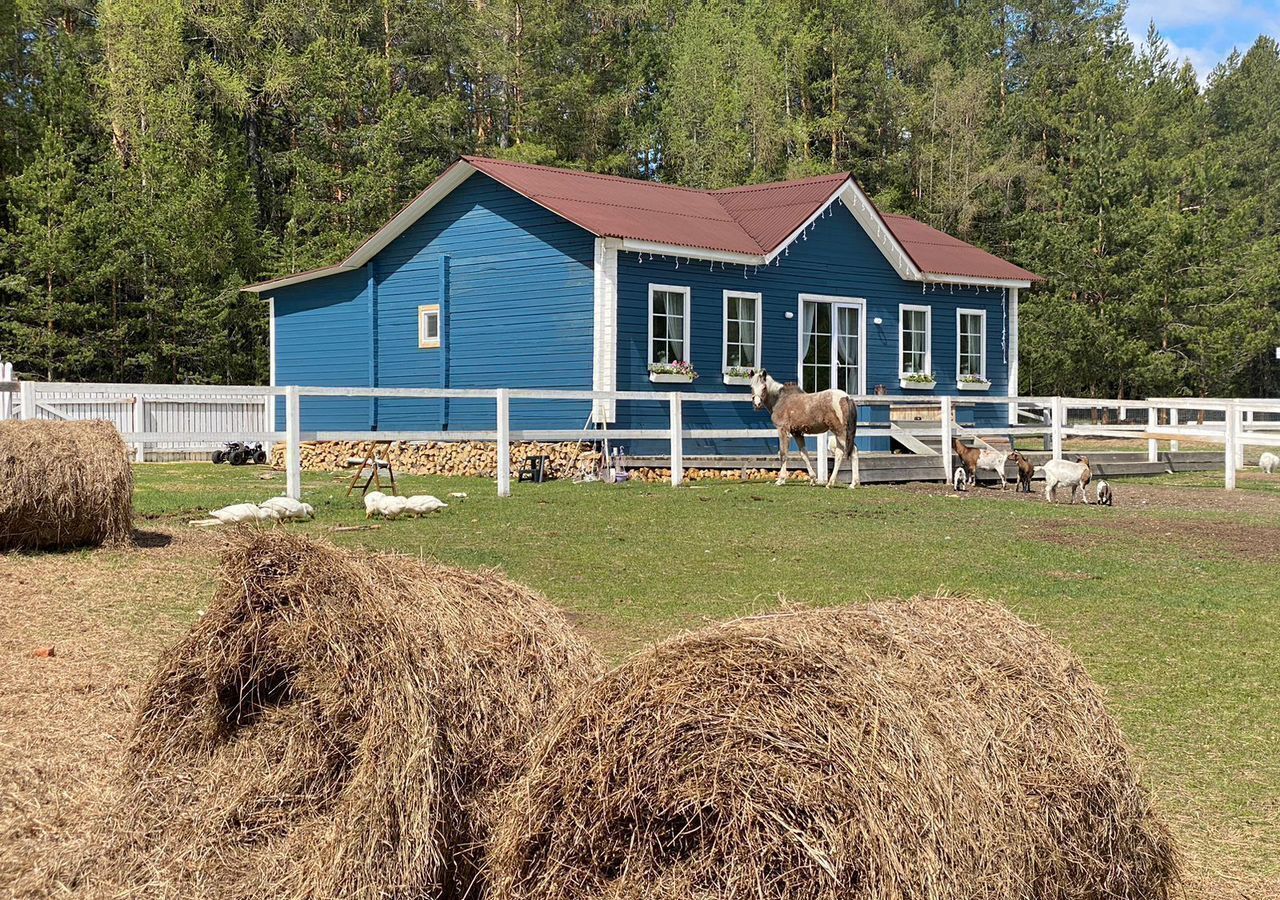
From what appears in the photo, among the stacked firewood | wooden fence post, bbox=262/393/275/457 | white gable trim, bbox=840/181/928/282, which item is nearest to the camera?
wooden fence post, bbox=262/393/275/457

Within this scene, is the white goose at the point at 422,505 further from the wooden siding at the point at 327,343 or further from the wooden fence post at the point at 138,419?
the wooden fence post at the point at 138,419

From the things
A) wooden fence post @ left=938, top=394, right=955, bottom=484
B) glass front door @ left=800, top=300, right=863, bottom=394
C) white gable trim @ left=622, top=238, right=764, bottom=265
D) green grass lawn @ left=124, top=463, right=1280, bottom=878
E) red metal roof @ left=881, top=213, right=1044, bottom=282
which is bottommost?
green grass lawn @ left=124, top=463, right=1280, bottom=878

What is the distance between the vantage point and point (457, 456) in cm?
2122

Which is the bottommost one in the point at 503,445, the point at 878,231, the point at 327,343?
the point at 503,445

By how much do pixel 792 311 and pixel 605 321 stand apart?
4.36m

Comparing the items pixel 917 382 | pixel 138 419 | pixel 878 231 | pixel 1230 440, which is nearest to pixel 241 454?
pixel 138 419

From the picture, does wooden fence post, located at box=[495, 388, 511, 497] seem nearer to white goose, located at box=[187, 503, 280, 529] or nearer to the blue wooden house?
white goose, located at box=[187, 503, 280, 529]

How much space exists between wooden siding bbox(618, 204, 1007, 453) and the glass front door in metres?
0.22

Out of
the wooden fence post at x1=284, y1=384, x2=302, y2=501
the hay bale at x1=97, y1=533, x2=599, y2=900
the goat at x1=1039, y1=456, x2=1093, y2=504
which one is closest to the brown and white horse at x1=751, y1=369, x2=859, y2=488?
the goat at x1=1039, y1=456, x2=1093, y2=504

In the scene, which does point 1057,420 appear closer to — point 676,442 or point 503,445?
point 676,442

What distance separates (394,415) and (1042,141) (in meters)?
35.2

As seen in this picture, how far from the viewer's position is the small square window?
2348 centimetres

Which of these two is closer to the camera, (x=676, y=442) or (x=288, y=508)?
(x=288, y=508)

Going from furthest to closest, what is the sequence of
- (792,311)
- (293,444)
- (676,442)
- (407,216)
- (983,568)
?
(407,216), (792,311), (676,442), (293,444), (983,568)
